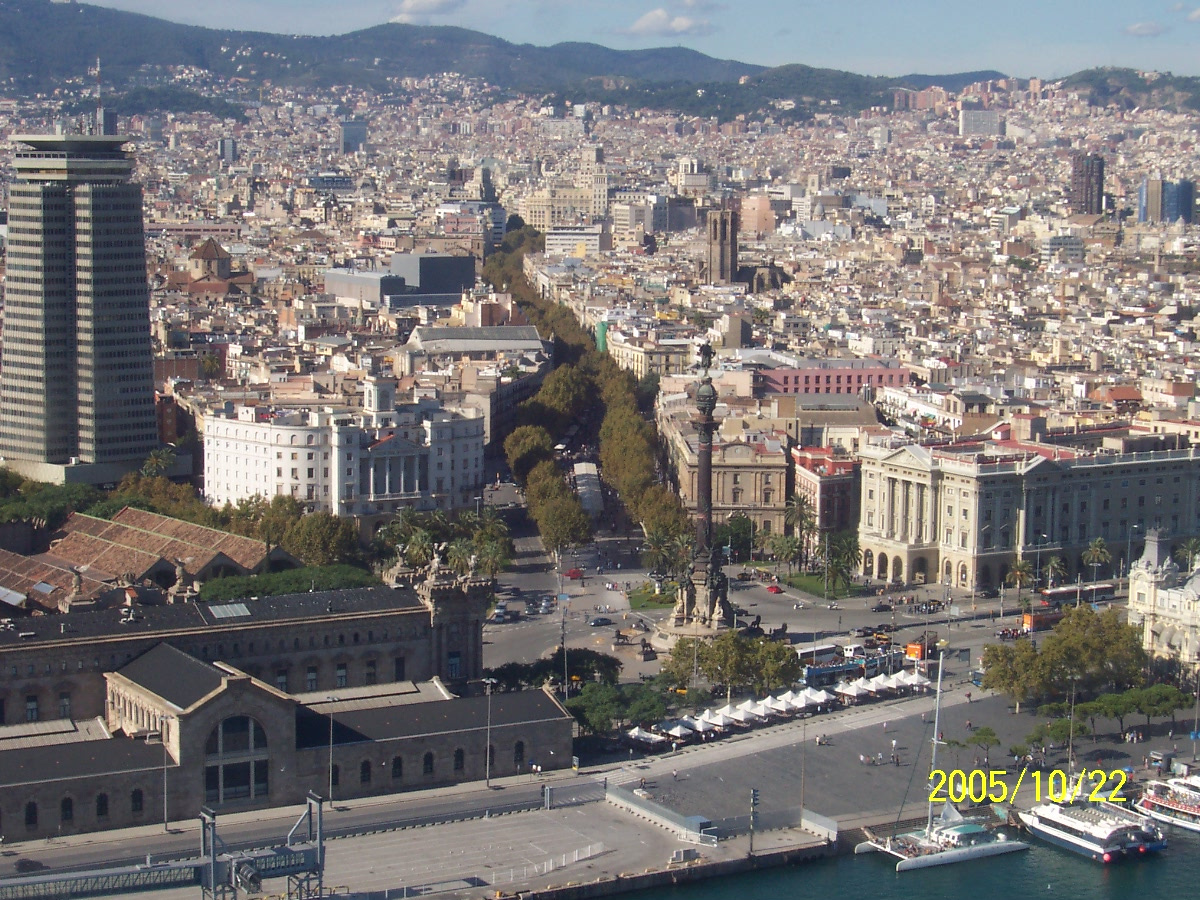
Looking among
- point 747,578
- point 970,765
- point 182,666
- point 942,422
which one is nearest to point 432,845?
point 182,666

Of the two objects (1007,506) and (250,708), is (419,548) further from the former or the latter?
(250,708)

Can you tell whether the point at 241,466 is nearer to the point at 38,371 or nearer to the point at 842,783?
the point at 38,371

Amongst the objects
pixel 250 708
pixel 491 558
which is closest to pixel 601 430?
pixel 491 558

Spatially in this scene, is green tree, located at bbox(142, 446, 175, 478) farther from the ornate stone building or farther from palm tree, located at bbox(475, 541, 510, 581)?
the ornate stone building

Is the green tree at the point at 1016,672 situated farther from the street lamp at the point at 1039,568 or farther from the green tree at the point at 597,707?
the street lamp at the point at 1039,568

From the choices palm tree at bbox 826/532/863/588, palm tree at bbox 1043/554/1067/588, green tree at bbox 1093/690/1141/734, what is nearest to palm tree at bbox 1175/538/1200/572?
palm tree at bbox 1043/554/1067/588
